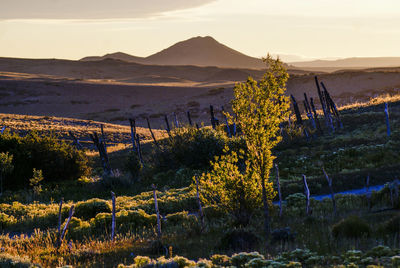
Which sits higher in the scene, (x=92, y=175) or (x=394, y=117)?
(x=394, y=117)

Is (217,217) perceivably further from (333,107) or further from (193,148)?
(333,107)

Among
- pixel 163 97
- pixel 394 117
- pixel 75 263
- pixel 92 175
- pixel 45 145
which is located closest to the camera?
pixel 75 263

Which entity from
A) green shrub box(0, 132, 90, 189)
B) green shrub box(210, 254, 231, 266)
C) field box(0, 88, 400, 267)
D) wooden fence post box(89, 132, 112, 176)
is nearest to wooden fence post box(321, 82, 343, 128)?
field box(0, 88, 400, 267)

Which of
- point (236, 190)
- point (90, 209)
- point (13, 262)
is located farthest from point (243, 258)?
point (90, 209)

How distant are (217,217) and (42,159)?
47.5 feet

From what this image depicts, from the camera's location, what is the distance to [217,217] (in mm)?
16344

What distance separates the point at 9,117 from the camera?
5694cm

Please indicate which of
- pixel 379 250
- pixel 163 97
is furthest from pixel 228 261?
pixel 163 97

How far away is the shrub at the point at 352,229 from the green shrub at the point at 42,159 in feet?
62.9

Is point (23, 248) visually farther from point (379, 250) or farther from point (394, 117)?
point (394, 117)

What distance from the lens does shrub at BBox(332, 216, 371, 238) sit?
36.7 feet

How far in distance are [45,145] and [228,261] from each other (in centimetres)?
2006

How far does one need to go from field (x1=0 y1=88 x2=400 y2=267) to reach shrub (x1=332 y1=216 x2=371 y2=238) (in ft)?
0.09

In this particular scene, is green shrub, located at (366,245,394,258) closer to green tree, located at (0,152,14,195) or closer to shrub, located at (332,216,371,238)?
shrub, located at (332,216,371,238)
